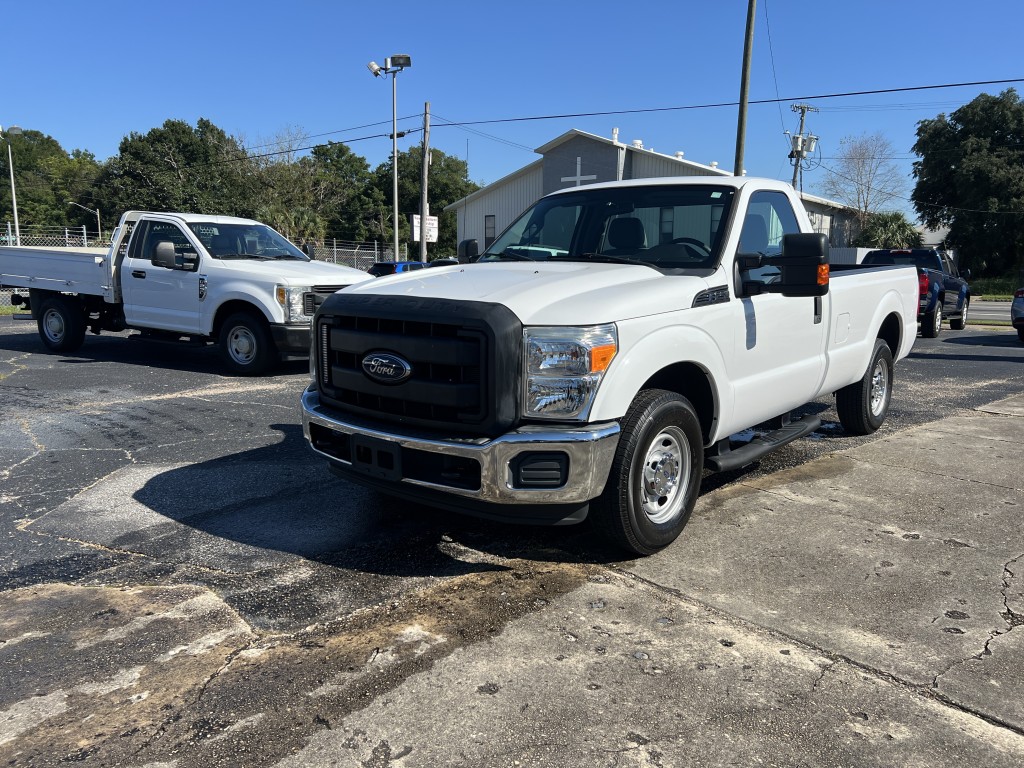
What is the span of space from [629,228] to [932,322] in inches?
553

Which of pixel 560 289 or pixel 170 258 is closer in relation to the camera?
pixel 560 289

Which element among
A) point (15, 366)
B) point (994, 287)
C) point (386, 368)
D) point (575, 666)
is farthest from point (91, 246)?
point (994, 287)

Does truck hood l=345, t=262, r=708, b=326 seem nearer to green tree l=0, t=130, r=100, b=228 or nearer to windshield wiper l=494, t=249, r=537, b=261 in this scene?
windshield wiper l=494, t=249, r=537, b=261

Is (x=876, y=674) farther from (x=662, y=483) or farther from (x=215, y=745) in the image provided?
(x=215, y=745)

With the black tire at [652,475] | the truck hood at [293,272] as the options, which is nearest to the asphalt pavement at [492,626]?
the black tire at [652,475]

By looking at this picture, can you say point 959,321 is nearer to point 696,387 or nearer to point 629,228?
point 629,228

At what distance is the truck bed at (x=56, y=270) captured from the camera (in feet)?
36.2

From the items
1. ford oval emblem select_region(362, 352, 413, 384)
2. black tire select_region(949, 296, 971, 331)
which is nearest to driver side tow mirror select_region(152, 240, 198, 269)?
ford oval emblem select_region(362, 352, 413, 384)

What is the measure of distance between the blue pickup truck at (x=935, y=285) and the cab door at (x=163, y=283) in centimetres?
1300

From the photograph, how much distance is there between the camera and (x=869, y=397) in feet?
22.5

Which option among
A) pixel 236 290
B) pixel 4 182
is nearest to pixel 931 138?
pixel 236 290

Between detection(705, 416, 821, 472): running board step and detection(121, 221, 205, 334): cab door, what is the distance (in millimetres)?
7735

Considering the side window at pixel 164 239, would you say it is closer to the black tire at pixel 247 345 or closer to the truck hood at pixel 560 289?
the black tire at pixel 247 345

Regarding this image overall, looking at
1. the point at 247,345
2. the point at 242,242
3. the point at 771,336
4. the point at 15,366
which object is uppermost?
the point at 242,242
